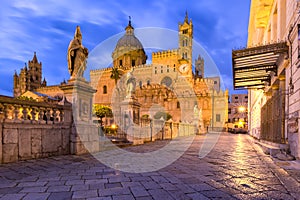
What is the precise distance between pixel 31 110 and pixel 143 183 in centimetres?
429

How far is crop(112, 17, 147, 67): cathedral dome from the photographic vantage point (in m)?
56.9

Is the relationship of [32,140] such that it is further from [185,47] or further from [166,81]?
[185,47]

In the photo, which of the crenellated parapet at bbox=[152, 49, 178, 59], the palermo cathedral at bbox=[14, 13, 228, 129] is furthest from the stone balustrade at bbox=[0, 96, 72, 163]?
the crenellated parapet at bbox=[152, 49, 178, 59]

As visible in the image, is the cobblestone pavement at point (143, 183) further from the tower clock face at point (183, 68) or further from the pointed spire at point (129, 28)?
the pointed spire at point (129, 28)

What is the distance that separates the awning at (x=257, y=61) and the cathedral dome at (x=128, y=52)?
46580mm

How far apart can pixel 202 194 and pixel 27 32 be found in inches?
6423

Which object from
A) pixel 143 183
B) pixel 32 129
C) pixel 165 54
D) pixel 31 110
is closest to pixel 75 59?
pixel 31 110

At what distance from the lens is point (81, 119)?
748 cm

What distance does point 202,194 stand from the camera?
10.1 ft

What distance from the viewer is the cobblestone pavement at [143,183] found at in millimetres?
3035

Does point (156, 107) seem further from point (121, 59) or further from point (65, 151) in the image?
point (65, 151)

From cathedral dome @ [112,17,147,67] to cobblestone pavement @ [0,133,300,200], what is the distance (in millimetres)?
53614

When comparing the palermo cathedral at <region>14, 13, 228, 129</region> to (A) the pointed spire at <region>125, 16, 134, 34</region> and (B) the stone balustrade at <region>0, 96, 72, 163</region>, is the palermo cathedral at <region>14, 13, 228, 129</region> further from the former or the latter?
(B) the stone balustrade at <region>0, 96, 72, 163</region>

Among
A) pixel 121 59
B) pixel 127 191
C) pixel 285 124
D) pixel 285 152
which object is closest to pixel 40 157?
pixel 127 191
